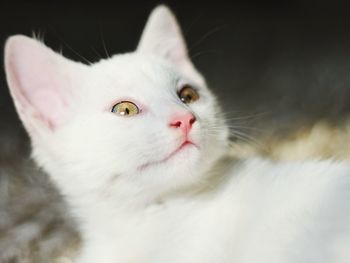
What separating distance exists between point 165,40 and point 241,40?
661 mm

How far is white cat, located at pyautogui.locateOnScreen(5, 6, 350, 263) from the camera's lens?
1.12m

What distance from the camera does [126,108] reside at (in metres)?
1.20

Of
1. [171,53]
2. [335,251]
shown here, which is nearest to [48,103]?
[171,53]

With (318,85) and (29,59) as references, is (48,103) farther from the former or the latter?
(318,85)

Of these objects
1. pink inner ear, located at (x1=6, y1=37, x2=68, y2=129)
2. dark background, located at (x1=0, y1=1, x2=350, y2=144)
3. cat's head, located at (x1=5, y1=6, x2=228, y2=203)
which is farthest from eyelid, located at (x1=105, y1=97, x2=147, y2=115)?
dark background, located at (x1=0, y1=1, x2=350, y2=144)

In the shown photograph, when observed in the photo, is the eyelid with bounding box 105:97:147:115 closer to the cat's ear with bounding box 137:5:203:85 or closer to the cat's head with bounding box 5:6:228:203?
the cat's head with bounding box 5:6:228:203

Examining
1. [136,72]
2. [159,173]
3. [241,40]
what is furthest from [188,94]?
[241,40]

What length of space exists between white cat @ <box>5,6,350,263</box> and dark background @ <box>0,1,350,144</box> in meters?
0.67

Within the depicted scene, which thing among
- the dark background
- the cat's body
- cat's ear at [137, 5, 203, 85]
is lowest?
the cat's body

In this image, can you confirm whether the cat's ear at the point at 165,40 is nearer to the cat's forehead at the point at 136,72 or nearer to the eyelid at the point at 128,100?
the cat's forehead at the point at 136,72

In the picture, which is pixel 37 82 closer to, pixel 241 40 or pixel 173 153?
pixel 173 153

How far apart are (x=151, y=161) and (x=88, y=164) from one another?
12cm

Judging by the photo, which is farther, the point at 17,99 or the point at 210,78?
the point at 210,78

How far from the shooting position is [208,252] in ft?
3.79
